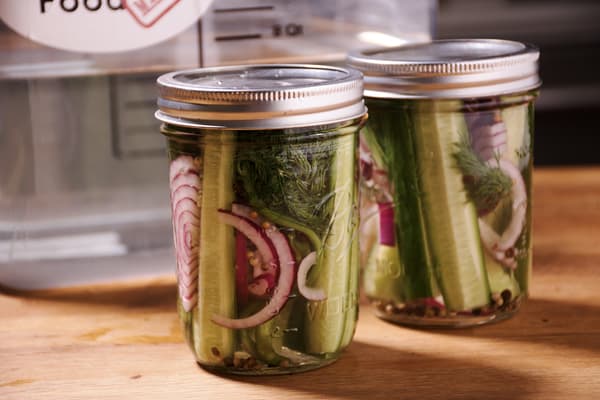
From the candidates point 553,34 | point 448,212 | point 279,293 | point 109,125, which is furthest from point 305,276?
point 553,34

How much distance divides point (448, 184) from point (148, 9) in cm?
30

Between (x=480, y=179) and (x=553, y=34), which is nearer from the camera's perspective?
(x=480, y=179)

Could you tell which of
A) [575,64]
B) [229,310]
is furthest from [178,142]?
[575,64]

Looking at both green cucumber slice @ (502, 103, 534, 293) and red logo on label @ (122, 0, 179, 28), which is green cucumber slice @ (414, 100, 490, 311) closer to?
green cucumber slice @ (502, 103, 534, 293)

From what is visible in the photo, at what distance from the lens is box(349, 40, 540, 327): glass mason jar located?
69 cm

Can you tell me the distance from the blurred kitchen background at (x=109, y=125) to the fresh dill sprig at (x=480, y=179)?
8.4 inches

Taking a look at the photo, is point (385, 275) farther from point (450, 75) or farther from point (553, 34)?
point (553, 34)

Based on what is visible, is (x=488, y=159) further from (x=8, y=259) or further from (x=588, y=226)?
(x=8, y=259)

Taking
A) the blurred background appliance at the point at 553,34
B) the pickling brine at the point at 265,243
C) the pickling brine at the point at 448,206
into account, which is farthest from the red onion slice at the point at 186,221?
the blurred background appliance at the point at 553,34

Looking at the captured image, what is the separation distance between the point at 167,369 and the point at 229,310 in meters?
0.07

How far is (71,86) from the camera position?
2.67 ft

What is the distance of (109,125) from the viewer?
0.84 metres

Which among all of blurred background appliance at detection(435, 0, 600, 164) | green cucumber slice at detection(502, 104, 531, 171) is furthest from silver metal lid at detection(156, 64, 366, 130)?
blurred background appliance at detection(435, 0, 600, 164)

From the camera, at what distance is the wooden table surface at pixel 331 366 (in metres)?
0.63
